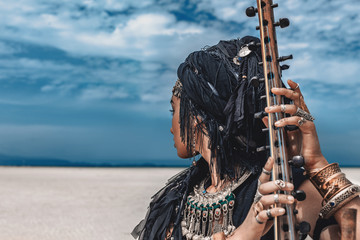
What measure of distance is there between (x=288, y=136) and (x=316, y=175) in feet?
0.70

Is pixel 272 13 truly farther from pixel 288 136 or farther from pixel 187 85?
pixel 187 85

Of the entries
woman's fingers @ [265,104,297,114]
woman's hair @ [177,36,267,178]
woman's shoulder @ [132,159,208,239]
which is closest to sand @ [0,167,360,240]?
woman's shoulder @ [132,159,208,239]

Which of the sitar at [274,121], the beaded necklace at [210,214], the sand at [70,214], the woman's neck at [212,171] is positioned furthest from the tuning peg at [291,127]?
the sand at [70,214]

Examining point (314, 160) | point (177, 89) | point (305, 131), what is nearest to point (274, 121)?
point (305, 131)

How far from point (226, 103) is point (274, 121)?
66 centimetres

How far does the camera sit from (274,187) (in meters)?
1.75

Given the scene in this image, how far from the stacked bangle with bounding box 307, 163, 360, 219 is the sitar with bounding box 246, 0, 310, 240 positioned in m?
0.16

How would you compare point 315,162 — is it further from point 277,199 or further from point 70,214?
point 70,214

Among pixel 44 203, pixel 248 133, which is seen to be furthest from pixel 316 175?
pixel 44 203

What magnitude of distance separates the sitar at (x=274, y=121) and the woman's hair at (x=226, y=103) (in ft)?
1.18

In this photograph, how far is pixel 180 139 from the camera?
2.75m

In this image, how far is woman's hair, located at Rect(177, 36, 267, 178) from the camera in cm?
226

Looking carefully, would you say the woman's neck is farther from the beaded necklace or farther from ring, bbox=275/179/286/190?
ring, bbox=275/179/286/190

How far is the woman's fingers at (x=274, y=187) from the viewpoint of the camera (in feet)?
5.68
